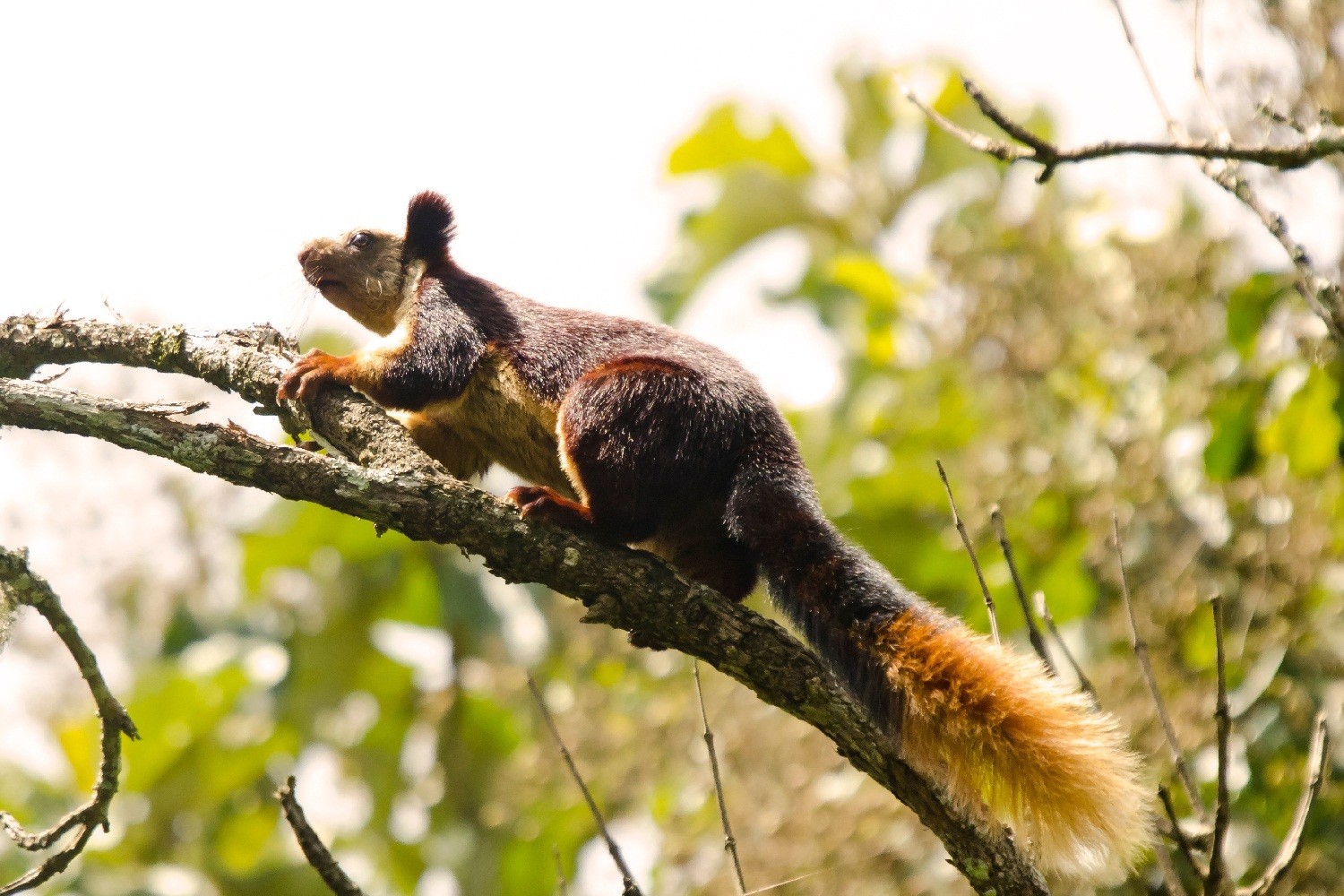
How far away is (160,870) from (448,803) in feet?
6.07

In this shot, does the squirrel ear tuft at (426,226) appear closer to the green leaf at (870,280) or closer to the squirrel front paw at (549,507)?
the squirrel front paw at (549,507)

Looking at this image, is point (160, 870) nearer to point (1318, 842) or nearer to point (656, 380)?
point (656, 380)

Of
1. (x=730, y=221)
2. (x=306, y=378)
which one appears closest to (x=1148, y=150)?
(x=306, y=378)

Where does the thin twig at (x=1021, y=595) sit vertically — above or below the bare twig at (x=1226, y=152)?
below

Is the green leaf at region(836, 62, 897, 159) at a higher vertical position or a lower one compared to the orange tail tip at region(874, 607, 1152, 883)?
higher

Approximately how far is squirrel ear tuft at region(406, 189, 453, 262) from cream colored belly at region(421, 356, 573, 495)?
0.94m

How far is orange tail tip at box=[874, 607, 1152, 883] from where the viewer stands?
2852mm

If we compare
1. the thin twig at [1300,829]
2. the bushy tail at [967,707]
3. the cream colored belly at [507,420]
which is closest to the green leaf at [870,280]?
the cream colored belly at [507,420]

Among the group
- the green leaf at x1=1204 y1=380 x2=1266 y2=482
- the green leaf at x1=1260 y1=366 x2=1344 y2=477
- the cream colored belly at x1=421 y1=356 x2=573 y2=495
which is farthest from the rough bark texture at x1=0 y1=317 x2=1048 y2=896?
the green leaf at x1=1204 y1=380 x2=1266 y2=482

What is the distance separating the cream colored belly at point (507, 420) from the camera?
4074 mm

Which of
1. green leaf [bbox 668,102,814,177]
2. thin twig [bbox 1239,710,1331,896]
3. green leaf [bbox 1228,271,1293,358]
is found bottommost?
thin twig [bbox 1239,710,1331,896]

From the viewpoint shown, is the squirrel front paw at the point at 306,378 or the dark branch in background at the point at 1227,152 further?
the squirrel front paw at the point at 306,378

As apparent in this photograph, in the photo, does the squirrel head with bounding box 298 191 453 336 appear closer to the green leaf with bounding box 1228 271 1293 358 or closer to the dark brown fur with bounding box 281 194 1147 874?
the dark brown fur with bounding box 281 194 1147 874

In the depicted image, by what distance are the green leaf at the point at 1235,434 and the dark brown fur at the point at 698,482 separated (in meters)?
1.82
